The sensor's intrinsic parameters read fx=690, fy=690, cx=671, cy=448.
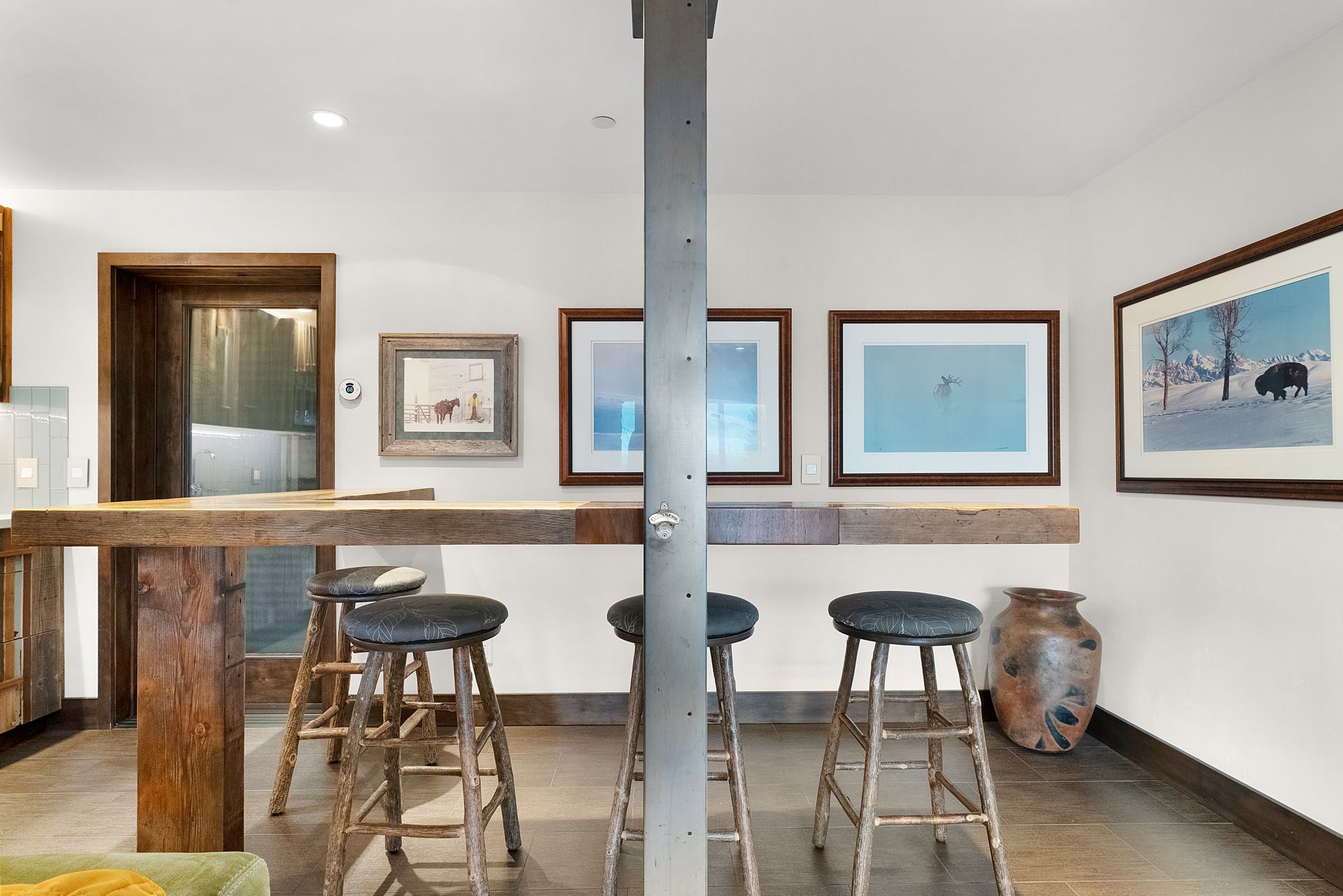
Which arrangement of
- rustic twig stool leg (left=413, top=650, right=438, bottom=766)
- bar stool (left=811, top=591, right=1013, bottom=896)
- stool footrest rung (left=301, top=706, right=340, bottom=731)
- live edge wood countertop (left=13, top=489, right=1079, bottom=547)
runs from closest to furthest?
live edge wood countertop (left=13, top=489, right=1079, bottom=547), bar stool (left=811, top=591, right=1013, bottom=896), stool footrest rung (left=301, top=706, right=340, bottom=731), rustic twig stool leg (left=413, top=650, right=438, bottom=766)

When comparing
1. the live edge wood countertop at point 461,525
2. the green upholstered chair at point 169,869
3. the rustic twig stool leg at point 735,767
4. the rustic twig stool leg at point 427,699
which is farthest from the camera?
the rustic twig stool leg at point 427,699

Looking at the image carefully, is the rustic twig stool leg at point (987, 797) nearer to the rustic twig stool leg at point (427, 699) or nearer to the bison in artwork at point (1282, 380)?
the bison in artwork at point (1282, 380)

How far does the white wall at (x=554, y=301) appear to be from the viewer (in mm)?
3004

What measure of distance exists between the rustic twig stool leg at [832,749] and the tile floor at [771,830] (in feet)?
0.19

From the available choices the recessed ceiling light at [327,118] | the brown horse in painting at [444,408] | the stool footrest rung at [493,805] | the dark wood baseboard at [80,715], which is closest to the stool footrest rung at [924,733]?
the stool footrest rung at [493,805]

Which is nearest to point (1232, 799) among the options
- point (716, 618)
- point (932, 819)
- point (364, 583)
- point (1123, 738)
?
point (1123, 738)

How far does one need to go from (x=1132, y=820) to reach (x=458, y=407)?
9.54 feet

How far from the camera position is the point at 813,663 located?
3.06 m

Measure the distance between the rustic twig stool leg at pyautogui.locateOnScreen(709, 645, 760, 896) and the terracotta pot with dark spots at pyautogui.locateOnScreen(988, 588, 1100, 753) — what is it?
5.05ft

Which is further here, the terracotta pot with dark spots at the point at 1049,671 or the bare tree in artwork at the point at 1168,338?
the terracotta pot with dark spots at the point at 1049,671

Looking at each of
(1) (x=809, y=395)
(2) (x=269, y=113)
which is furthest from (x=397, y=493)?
(1) (x=809, y=395)

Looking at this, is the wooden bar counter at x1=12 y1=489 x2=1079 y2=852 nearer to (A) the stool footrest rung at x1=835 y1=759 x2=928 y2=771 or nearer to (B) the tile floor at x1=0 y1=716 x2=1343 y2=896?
(B) the tile floor at x1=0 y1=716 x2=1343 y2=896

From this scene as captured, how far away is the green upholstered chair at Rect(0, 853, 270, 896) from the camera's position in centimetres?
101

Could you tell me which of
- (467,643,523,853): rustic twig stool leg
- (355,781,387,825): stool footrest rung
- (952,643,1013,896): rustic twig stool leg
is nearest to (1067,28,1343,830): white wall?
(952,643,1013,896): rustic twig stool leg
